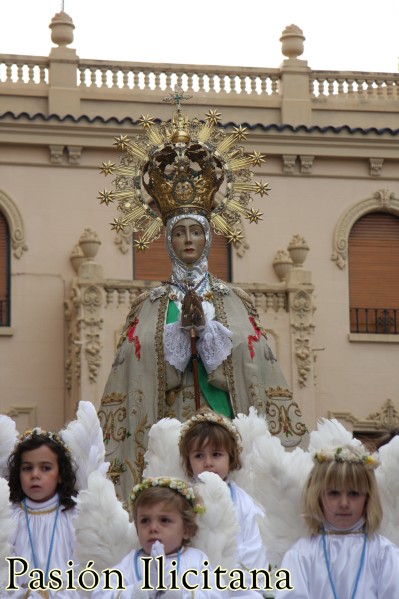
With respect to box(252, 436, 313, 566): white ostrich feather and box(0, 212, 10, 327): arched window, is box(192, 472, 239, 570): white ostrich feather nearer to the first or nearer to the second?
box(252, 436, 313, 566): white ostrich feather

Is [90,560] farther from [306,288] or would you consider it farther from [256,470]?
[306,288]

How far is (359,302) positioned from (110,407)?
59.4 ft

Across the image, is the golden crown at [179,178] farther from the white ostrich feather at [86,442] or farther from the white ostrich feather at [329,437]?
the white ostrich feather at [329,437]

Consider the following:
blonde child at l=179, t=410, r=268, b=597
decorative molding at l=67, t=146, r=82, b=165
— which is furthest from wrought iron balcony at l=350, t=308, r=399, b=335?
blonde child at l=179, t=410, r=268, b=597

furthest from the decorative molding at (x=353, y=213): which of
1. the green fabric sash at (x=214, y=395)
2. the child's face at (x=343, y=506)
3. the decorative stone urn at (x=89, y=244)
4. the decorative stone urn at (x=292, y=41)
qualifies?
the child's face at (x=343, y=506)

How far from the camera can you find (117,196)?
51.4ft

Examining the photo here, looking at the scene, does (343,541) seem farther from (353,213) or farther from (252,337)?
(353,213)

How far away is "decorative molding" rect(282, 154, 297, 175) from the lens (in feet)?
107

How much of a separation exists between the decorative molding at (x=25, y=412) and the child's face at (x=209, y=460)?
1932 cm

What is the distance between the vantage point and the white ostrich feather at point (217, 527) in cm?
1016

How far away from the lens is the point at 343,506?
980 cm

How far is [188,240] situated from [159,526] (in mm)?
5309

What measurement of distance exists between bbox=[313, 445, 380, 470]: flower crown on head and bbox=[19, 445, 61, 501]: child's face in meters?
2.02

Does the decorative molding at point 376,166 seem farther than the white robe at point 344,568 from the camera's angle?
Yes
